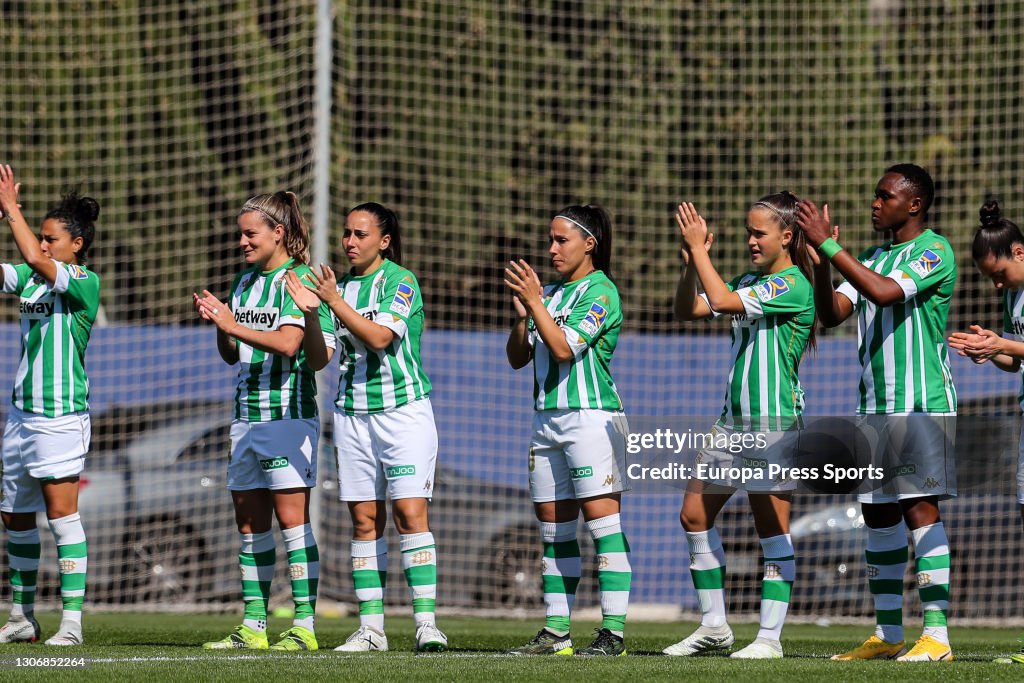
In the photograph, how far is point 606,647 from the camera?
6172mm

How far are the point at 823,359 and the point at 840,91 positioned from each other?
3.11 m

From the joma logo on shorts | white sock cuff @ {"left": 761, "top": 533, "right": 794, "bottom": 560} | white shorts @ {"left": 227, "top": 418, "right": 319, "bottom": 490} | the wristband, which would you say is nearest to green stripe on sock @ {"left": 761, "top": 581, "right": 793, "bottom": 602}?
white sock cuff @ {"left": 761, "top": 533, "right": 794, "bottom": 560}

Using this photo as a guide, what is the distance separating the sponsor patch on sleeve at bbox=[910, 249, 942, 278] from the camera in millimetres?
6000

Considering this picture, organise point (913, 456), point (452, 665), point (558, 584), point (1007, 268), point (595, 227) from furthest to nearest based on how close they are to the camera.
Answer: point (595, 227), point (558, 584), point (1007, 268), point (913, 456), point (452, 665)

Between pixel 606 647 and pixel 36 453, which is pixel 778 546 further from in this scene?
→ pixel 36 453

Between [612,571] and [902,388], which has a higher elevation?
[902,388]

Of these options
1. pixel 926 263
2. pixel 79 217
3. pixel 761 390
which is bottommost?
pixel 761 390

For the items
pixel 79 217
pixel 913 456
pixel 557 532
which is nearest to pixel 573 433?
pixel 557 532

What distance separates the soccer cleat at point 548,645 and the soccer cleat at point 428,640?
31 centimetres

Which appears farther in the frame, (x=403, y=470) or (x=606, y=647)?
(x=403, y=470)

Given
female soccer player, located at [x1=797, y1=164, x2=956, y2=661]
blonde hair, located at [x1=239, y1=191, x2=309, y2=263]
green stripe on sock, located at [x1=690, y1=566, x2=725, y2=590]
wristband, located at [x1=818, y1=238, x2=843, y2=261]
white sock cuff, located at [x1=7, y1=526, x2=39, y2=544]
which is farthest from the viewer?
white sock cuff, located at [x1=7, y1=526, x2=39, y2=544]

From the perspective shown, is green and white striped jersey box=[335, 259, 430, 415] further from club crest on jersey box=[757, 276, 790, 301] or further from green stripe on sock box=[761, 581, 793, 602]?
green stripe on sock box=[761, 581, 793, 602]

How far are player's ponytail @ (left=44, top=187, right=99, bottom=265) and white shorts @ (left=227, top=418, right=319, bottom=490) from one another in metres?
1.18

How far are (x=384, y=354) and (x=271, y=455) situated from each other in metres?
0.70
